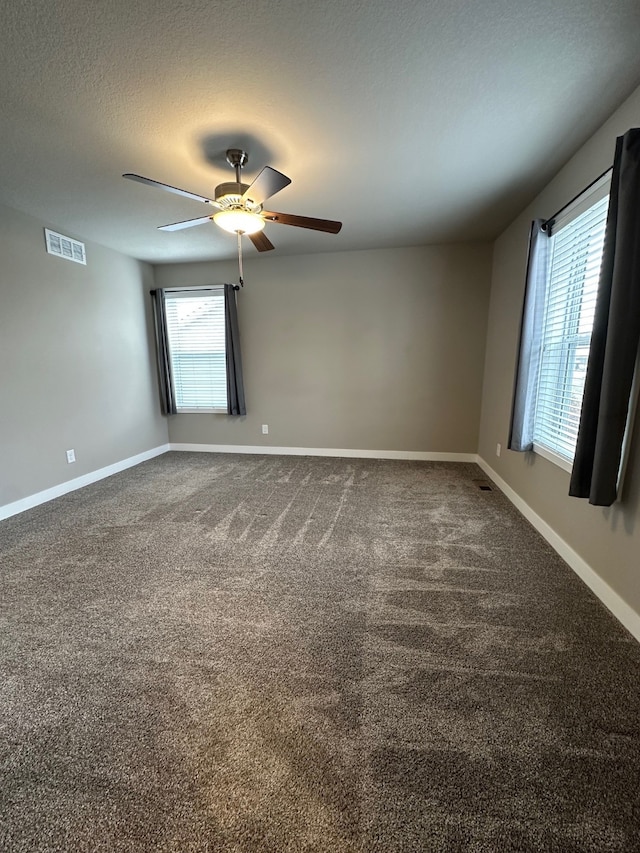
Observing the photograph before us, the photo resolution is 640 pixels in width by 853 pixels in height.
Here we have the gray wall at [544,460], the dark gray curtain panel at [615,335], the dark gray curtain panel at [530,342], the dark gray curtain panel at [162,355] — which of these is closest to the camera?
the dark gray curtain panel at [615,335]

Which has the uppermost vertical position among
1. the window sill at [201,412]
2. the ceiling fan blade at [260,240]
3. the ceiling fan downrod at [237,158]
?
the ceiling fan downrod at [237,158]

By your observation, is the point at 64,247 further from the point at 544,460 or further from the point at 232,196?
the point at 544,460

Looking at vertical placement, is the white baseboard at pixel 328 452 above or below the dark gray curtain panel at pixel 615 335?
below

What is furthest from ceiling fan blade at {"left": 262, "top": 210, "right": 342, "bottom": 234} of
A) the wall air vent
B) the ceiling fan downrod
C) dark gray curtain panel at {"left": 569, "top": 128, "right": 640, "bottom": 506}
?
the wall air vent

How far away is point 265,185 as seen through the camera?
1.91 metres

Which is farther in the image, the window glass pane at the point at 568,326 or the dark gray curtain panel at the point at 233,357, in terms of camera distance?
the dark gray curtain panel at the point at 233,357

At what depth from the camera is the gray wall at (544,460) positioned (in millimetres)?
1622

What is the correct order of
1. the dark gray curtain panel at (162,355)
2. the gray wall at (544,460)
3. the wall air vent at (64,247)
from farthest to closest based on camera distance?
1. the dark gray curtain panel at (162,355)
2. the wall air vent at (64,247)
3. the gray wall at (544,460)

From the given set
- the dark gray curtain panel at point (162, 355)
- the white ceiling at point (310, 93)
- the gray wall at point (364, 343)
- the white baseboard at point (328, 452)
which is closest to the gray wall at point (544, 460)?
the white ceiling at point (310, 93)

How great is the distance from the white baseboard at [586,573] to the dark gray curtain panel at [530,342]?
530 millimetres

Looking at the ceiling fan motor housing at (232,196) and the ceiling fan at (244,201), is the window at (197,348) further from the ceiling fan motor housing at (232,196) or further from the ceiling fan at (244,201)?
the ceiling fan motor housing at (232,196)

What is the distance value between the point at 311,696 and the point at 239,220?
8.43 ft

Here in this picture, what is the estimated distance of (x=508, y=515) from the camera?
2699 millimetres

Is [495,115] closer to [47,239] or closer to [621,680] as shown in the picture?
[621,680]
